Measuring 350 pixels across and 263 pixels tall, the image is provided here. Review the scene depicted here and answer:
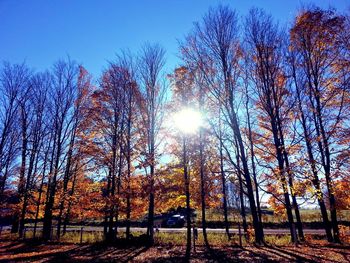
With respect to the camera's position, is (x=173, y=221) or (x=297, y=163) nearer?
(x=297, y=163)

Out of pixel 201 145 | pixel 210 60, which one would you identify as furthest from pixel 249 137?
pixel 210 60

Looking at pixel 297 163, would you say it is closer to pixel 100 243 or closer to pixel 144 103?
pixel 144 103

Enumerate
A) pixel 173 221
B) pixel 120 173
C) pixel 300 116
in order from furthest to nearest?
pixel 173 221 < pixel 120 173 < pixel 300 116

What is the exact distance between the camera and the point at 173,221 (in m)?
32.8

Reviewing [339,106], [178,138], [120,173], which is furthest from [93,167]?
[339,106]

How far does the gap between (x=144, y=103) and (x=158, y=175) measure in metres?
5.17

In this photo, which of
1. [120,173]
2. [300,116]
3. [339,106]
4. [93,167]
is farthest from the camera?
[93,167]

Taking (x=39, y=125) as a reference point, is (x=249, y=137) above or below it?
below

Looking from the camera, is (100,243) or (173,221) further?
Answer: (173,221)

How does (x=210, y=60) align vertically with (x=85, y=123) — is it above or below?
above

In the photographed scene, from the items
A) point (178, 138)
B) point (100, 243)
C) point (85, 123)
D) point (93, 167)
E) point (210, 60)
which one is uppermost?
point (210, 60)

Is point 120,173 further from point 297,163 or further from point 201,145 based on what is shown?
point 297,163

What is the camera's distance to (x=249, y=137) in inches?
699

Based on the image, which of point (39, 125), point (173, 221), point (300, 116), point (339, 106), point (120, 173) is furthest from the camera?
point (173, 221)
